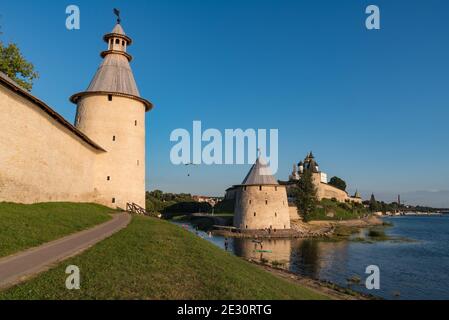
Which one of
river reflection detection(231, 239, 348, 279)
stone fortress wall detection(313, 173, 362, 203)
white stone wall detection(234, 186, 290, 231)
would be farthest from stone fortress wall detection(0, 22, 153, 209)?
stone fortress wall detection(313, 173, 362, 203)

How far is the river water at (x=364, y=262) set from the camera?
19016 mm

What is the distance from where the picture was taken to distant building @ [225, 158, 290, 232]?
4247 centimetres

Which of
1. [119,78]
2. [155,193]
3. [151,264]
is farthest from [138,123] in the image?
[155,193]

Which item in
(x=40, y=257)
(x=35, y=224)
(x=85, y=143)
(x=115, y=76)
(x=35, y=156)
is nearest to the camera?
(x=40, y=257)

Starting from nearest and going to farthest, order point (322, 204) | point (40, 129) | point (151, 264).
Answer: point (151, 264) < point (40, 129) < point (322, 204)

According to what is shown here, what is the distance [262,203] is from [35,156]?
31.3 meters

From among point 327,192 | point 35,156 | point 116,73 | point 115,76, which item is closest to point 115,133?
point 115,76

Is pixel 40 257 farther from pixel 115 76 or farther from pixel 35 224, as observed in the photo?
pixel 115 76

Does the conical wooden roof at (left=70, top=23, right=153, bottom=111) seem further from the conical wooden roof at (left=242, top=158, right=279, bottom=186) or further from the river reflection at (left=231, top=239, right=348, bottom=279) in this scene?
Answer: the conical wooden roof at (left=242, top=158, right=279, bottom=186)

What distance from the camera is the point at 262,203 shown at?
139ft
